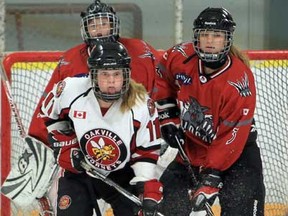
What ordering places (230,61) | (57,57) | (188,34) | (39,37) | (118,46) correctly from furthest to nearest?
(39,37) → (188,34) → (57,57) → (230,61) → (118,46)

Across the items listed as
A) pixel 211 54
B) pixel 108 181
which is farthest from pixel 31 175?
pixel 211 54

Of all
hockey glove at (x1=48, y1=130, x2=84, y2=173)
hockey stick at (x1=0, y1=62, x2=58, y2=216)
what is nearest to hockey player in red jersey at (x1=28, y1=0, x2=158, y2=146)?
hockey stick at (x1=0, y1=62, x2=58, y2=216)

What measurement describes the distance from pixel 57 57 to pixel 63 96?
2.68 ft

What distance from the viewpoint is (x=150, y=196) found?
9.22ft

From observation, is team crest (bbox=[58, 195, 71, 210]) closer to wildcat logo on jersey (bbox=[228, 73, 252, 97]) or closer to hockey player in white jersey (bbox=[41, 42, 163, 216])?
hockey player in white jersey (bbox=[41, 42, 163, 216])

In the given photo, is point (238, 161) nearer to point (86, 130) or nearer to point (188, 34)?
Answer: point (86, 130)

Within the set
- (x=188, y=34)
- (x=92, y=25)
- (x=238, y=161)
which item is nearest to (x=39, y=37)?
(x=188, y=34)

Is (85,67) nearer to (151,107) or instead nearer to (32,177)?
(151,107)

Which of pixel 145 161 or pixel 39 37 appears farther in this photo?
pixel 39 37

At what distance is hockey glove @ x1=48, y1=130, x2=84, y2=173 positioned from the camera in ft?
9.60

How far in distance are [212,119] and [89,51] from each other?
1.74ft

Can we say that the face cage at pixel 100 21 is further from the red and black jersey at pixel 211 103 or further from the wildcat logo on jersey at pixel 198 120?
the wildcat logo on jersey at pixel 198 120

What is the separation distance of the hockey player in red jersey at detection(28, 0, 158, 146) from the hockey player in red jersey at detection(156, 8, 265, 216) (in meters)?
0.07

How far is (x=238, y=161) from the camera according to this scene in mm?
Result: 3057
